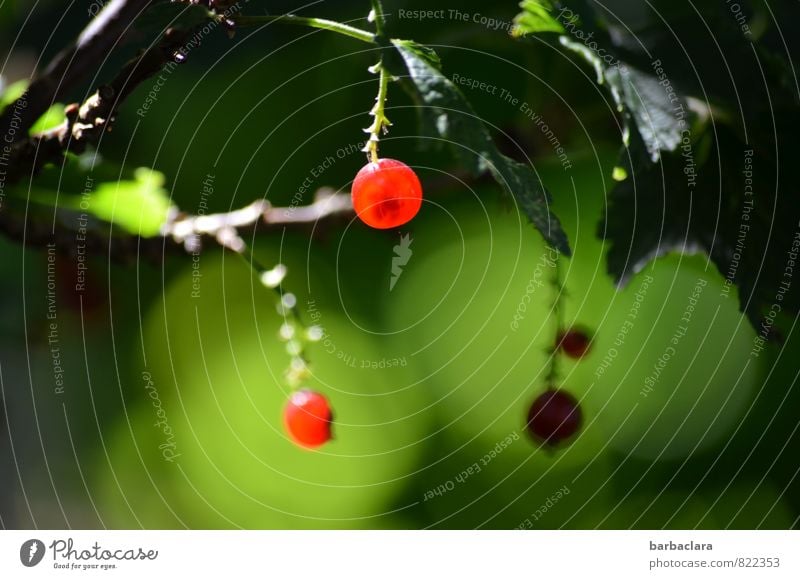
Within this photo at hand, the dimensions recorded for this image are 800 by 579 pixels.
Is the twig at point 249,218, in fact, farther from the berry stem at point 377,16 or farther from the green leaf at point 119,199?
the berry stem at point 377,16

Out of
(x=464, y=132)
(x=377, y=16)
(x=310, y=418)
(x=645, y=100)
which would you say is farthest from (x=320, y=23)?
(x=310, y=418)

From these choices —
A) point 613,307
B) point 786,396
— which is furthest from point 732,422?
point 613,307

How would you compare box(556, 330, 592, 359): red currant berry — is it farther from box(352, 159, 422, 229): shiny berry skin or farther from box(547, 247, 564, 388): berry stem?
box(352, 159, 422, 229): shiny berry skin

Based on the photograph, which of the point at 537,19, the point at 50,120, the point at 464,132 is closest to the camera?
the point at 464,132

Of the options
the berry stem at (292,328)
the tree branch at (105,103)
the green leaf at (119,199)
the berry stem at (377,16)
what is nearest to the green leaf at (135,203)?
the green leaf at (119,199)

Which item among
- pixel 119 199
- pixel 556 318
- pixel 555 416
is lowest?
pixel 555 416

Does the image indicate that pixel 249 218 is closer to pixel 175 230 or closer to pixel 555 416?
pixel 175 230

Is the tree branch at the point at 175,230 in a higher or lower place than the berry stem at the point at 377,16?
lower
